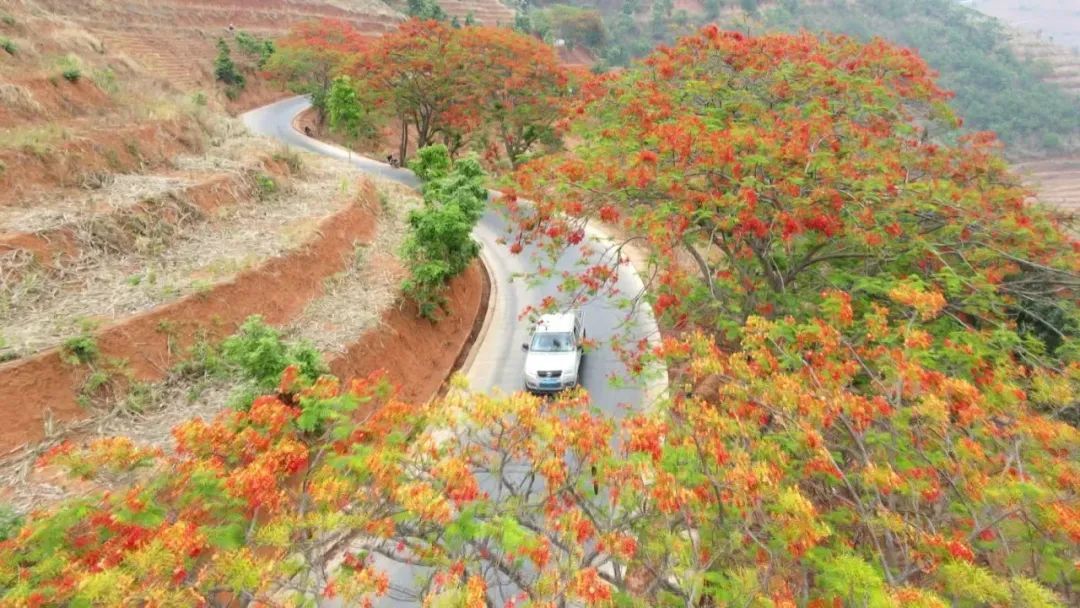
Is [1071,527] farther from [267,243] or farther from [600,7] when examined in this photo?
[600,7]

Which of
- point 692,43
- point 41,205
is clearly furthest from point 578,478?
point 692,43

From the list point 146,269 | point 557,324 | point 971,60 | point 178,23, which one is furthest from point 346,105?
point 971,60

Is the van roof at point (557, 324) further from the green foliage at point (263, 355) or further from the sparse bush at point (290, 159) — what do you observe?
the sparse bush at point (290, 159)

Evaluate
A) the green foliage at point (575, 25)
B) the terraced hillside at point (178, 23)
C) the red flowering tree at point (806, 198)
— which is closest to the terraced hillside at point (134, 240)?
the red flowering tree at point (806, 198)

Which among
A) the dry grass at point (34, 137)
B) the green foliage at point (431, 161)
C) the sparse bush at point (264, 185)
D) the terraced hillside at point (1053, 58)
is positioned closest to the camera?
the dry grass at point (34, 137)

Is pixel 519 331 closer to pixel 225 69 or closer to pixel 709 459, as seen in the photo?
pixel 709 459
